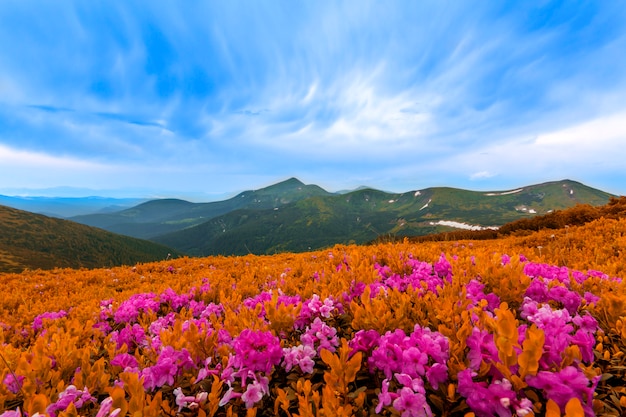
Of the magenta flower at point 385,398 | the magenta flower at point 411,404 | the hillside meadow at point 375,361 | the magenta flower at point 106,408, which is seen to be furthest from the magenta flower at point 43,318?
the magenta flower at point 411,404

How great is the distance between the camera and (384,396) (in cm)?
187

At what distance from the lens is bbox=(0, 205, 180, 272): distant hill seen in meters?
149

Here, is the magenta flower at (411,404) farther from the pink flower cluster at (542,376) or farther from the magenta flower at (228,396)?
the magenta flower at (228,396)

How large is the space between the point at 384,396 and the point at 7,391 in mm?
2974

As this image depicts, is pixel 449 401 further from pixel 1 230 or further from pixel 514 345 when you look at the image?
pixel 1 230

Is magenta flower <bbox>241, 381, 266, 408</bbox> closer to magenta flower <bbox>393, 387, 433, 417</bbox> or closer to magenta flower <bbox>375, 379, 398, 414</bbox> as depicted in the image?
magenta flower <bbox>375, 379, 398, 414</bbox>

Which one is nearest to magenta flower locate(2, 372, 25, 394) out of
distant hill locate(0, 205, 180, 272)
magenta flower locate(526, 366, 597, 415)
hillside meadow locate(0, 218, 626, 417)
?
hillside meadow locate(0, 218, 626, 417)

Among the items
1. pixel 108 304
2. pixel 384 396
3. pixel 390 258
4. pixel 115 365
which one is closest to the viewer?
pixel 384 396

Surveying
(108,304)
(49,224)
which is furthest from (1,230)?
(108,304)

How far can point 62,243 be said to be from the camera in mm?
167875

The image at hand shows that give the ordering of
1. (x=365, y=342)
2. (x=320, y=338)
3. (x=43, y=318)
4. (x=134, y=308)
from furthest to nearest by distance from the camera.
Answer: (x=43, y=318)
(x=134, y=308)
(x=320, y=338)
(x=365, y=342)

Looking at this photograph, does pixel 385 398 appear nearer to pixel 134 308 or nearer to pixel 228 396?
pixel 228 396

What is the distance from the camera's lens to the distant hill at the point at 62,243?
14888 cm

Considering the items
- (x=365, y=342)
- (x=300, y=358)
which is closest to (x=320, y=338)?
(x=300, y=358)
